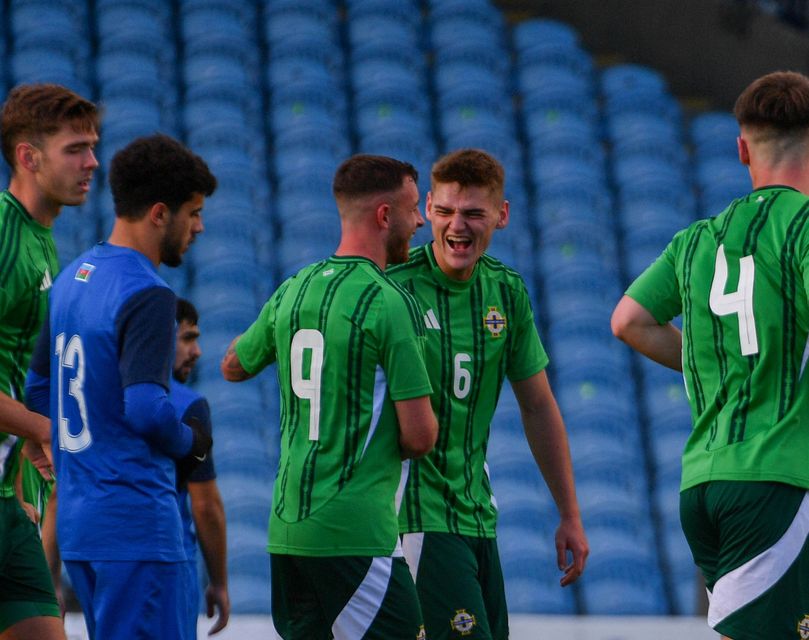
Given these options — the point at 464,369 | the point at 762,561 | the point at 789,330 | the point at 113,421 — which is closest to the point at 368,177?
the point at 464,369

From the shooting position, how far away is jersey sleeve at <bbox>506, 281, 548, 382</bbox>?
464 centimetres

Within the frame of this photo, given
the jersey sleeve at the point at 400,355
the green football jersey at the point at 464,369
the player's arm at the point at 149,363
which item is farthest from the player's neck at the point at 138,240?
the green football jersey at the point at 464,369

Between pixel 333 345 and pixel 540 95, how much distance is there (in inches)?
330

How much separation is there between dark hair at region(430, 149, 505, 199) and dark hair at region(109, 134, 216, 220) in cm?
105

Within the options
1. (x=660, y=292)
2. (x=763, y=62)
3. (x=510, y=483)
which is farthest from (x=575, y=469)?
(x=660, y=292)

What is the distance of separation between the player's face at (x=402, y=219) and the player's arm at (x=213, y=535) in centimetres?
175

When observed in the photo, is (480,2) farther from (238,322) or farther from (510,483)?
(510,483)

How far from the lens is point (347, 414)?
3822 mm

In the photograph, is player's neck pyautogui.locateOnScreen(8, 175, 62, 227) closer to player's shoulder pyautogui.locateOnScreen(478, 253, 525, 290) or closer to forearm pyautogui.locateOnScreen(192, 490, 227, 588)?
player's shoulder pyautogui.locateOnScreen(478, 253, 525, 290)

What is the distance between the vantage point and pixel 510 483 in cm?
908

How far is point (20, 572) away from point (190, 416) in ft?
2.89

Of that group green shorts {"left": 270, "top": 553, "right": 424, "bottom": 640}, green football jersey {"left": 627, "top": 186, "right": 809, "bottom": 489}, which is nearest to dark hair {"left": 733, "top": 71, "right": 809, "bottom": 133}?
green football jersey {"left": 627, "top": 186, "right": 809, "bottom": 489}

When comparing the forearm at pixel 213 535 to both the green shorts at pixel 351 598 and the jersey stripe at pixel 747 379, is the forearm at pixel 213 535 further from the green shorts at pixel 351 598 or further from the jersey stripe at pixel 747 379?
the jersey stripe at pixel 747 379

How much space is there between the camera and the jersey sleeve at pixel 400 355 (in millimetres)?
3803
